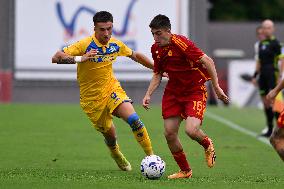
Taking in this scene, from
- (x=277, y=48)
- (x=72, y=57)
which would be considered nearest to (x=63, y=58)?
(x=72, y=57)

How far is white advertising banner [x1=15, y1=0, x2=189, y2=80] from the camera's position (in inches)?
1357

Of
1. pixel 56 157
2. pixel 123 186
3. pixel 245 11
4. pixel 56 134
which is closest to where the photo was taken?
pixel 123 186

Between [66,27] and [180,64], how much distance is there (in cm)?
2238

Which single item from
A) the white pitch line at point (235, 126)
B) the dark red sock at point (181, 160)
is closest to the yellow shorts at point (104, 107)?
the dark red sock at point (181, 160)

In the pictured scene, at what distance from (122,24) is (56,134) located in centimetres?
1466

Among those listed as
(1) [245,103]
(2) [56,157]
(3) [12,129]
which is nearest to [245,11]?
(1) [245,103]

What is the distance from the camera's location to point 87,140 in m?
18.9

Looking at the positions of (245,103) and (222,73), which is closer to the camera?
(245,103)

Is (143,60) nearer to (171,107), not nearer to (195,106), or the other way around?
(171,107)

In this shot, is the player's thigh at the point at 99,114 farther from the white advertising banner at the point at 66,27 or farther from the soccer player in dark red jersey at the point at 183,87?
the white advertising banner at the point at 66,27

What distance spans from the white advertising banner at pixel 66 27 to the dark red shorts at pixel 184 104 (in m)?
21.8

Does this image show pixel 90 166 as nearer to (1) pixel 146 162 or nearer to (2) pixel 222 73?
(1) pixel 146 162

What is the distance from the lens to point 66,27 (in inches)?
1363

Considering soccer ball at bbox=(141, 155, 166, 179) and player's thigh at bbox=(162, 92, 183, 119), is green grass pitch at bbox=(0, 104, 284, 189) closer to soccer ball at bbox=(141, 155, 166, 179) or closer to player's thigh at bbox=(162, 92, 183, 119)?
soccer ball at bbox=(141, 155, 166, 179)
